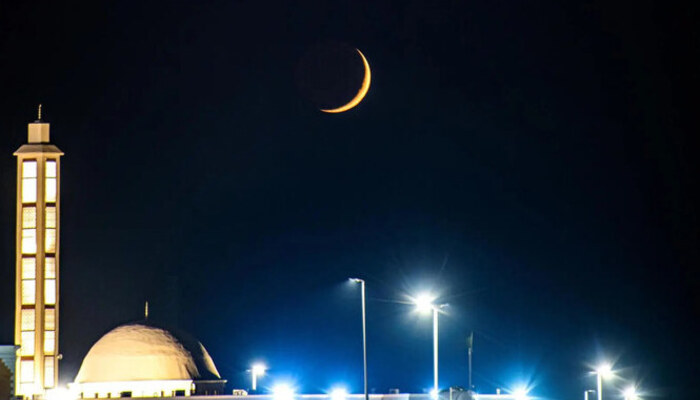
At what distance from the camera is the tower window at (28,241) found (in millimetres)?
120688

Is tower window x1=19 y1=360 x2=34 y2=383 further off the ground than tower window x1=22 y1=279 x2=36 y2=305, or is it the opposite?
tower window x1=22 y1=279 x2=36 y2=305

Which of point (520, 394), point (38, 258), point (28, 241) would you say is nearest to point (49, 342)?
point (38, 258)

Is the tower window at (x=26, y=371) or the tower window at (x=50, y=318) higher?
the tower window at (x=50, y=318)

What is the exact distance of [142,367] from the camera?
129375mm

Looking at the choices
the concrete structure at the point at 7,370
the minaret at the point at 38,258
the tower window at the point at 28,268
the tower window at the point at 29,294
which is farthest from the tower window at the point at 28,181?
the concrete structure at the point at 7,370

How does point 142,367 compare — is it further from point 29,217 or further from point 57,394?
point 29,217

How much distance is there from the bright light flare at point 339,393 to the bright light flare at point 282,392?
2.65 m

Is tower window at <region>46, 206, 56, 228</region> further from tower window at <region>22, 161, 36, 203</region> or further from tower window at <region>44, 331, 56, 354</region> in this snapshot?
tower window at <region>44, 331, 56, 354</region>

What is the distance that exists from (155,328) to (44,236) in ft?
45.2

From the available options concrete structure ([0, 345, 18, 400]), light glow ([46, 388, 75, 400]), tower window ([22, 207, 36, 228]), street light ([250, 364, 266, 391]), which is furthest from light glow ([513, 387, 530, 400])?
concrete structure ([0, 345, 18, 400])

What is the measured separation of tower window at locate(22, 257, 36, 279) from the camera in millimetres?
120562

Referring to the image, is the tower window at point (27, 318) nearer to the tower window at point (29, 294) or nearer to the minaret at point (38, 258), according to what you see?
the minaret at point (38, 258)

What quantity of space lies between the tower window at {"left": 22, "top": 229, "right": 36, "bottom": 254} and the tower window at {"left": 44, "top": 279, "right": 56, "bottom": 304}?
200 centimetres

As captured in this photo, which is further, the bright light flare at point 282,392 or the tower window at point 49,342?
the bright light flare at point 282,392
